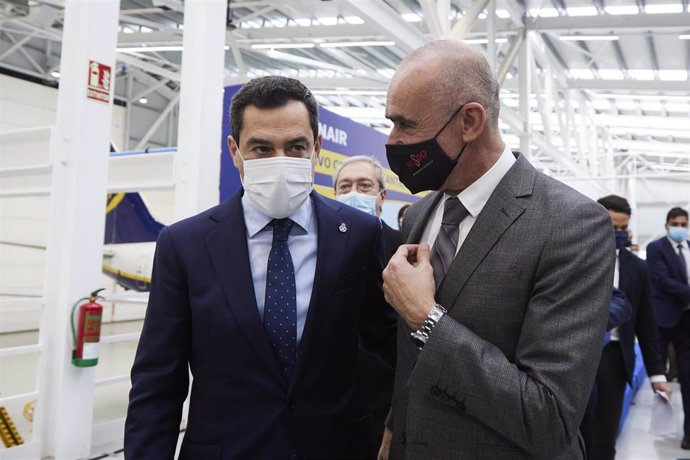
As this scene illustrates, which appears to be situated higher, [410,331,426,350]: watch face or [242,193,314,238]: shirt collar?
[242,193,314,238]: shirt collar

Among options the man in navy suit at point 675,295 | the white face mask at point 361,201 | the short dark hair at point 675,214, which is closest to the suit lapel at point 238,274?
the white face mask at point 361,201

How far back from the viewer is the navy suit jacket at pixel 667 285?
489cm

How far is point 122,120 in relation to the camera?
14547 millimetres

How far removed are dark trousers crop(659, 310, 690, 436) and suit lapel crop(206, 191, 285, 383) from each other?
4549 millimetres

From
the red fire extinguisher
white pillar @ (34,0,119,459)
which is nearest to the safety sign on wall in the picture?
white pillar @ (34,0,119,459)

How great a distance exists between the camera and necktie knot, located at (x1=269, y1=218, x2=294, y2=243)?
1.55m

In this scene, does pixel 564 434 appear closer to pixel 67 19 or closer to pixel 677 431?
pixel 67 19

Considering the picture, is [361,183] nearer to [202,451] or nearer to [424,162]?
[424,162]

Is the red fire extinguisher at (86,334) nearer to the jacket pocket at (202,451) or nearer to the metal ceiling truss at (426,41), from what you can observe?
the jacket pocket at (202,451)

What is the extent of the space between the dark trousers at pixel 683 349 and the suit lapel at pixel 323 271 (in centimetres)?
438

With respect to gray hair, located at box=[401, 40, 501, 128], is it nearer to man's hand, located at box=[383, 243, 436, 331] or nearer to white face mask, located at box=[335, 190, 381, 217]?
man's hand, located at box=[383, 243, 436, 331]

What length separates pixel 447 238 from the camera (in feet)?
4.51

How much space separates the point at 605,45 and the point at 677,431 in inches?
250

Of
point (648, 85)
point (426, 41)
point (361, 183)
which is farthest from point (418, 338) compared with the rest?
point (648, 85)
